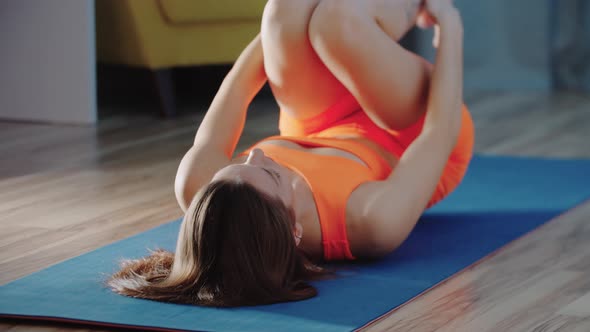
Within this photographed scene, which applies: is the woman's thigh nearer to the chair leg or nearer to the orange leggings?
the orange leggings

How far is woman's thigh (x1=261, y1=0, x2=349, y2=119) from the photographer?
172 centimetres

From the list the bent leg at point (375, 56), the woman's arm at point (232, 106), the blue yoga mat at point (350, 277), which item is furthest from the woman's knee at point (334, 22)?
the blue yoga mat at point (350, 277)

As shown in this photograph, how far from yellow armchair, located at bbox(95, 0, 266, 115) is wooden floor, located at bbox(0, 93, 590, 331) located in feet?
0.60

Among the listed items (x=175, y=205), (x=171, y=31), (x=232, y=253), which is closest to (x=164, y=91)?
(x=171, y=31)

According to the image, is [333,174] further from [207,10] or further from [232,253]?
[207,10]

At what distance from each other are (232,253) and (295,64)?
1.66 feet

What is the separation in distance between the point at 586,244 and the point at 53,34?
1977 mm

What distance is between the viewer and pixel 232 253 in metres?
1.36

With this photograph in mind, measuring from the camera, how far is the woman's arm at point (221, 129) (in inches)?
65.8

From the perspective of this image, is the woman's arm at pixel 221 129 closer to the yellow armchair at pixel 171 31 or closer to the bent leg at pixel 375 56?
the bent leg at pixel 375 56

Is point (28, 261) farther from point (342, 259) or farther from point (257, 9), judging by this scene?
point (257, 9)

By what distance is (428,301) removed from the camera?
1474 mm

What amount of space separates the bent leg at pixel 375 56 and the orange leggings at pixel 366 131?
0.10 feet

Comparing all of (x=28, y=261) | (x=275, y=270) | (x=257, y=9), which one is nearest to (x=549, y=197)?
(x=275, y=270)
